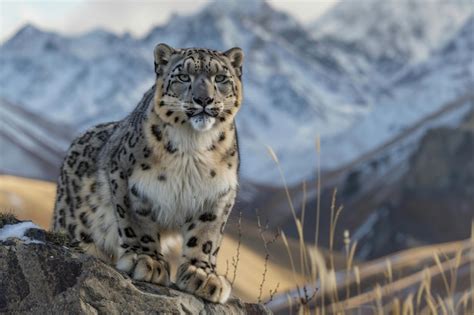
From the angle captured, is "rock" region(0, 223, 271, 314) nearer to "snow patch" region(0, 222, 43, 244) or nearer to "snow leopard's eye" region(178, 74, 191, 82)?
"snow patch" region(0, 222, 43, 244)

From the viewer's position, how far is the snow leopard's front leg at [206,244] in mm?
6230

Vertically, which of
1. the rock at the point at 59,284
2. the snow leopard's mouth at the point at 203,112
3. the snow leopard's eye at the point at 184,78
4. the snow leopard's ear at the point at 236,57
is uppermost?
the snow leopard's ear at the point at 236,57

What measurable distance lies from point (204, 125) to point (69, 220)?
2074 mm

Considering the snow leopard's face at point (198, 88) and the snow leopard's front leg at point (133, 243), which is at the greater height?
the snow leopard's face at point (198, 88)

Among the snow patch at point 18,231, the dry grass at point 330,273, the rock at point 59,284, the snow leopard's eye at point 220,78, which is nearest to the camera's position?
the rock at point 59,284

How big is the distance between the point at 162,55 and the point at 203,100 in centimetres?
73

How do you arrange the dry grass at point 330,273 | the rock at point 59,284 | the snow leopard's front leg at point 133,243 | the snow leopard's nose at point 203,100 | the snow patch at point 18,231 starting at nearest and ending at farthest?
the rock at point 59,284
the snow patch at point 18,231
the snow leopard's nose at point 203,100
the snow leopard's front leg at point 133,243
the dry grass at point 330,273

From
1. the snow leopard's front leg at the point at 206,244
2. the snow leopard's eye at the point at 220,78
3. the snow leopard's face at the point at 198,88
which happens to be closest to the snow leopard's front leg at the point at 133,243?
the snow leopard's front leg at the point at 206,244

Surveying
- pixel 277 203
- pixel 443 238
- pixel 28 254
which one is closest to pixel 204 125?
pixel 28 254

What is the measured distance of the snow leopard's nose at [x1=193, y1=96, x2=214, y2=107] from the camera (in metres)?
6.00

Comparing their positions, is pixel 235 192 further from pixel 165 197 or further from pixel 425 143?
pixel 425 143

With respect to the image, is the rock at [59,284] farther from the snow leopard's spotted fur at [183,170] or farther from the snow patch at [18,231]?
the snow leopard's spotted fur at [183,170]

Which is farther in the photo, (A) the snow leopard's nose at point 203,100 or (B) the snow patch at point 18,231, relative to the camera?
(A) the snow leopard's nose at point 203,100

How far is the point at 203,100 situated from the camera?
600 cm
